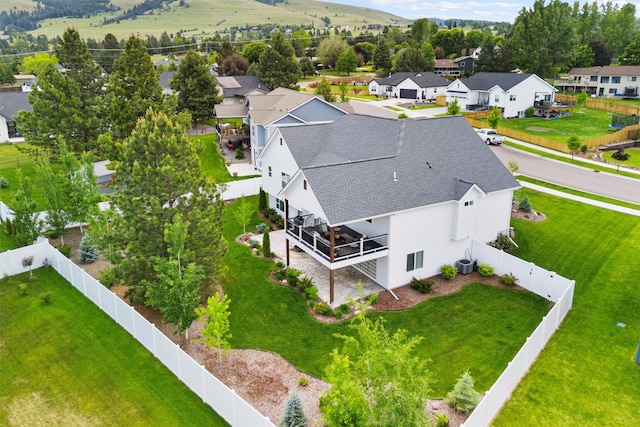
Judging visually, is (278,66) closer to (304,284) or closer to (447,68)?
(447,68)

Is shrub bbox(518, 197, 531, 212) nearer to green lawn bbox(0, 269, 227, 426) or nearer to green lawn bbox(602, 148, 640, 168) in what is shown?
green lawn bbox(602, 148, 640, 168)

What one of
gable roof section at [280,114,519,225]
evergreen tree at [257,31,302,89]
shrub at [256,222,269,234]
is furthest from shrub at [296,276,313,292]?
evergreen tree at [257,31,302,89]

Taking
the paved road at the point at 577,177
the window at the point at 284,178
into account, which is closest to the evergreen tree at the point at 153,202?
the window at the point at 284,178

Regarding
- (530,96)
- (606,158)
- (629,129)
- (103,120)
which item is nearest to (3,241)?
(103,120)

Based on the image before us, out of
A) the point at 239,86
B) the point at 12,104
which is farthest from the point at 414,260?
the point at 239,86

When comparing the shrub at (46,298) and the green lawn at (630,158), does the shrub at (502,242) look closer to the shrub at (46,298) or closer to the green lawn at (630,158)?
the shrub at (46,298)

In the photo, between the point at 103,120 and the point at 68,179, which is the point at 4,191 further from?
the point at 68,179
